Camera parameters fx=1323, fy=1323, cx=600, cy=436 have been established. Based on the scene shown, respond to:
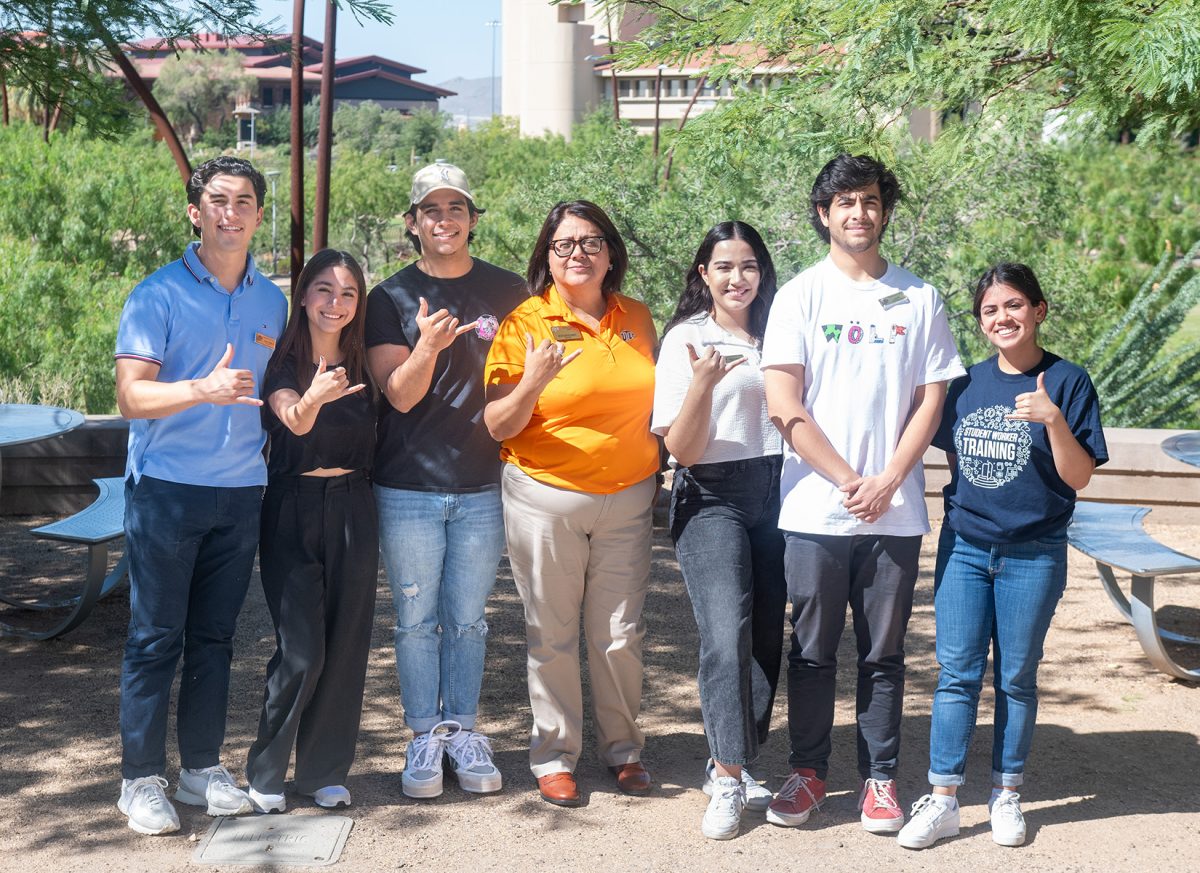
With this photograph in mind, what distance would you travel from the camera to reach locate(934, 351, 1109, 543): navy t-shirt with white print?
3645mm

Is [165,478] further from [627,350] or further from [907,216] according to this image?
[907,216]

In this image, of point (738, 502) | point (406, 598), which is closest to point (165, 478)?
point (406, 598)

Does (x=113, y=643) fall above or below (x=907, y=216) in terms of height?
below

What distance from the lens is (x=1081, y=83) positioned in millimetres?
4273

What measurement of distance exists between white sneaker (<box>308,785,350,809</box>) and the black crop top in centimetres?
97

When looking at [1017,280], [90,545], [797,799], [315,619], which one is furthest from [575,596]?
[90,545]

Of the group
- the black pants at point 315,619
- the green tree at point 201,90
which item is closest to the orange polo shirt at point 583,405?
the black pants at point 315,619

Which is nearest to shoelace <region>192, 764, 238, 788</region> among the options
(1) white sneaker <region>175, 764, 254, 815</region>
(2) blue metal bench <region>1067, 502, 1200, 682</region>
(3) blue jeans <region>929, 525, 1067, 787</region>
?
(1) white sneaker <region>175, 764, 254, 815</region>

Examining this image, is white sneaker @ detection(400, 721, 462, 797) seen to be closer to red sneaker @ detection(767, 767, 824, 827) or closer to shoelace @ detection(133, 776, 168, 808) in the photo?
shoelace @ detection(133, 776, 168, 808)

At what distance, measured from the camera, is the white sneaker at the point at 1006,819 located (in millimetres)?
3744

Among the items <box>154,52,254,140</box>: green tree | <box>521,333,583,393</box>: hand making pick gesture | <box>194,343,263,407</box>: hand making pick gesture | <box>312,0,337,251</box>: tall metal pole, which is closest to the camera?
<box>194,343,263,407</box>: hand making pick gesture

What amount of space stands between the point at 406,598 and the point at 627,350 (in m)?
0.99

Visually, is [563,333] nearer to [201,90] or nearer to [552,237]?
[552,237]

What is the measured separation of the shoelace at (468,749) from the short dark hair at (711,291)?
55.6 inches
